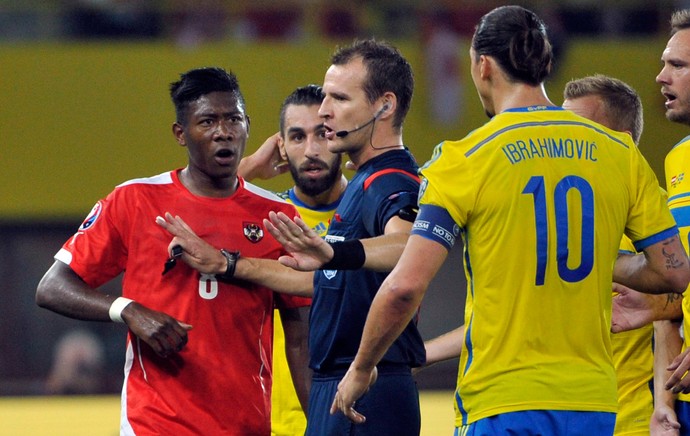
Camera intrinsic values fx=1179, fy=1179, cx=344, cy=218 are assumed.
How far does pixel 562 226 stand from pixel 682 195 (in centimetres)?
115

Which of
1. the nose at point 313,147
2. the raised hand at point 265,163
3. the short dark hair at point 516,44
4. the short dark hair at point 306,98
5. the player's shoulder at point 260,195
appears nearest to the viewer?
the short dark hair at point 516,44

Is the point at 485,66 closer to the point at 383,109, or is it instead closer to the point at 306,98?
the point at 383,109

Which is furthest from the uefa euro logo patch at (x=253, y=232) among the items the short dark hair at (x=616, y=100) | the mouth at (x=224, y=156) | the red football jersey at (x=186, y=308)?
the short dark hair at (x=616, y=100)

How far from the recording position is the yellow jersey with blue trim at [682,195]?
483 cm

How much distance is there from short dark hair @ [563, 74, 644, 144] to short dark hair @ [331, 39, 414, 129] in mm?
984

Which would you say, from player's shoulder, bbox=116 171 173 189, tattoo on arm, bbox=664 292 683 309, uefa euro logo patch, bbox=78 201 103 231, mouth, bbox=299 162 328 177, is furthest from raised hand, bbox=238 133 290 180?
tattoo on arm, bbox=664 292 683 309

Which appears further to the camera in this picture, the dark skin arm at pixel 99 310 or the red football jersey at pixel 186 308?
the red football jersey at pixel 186 308

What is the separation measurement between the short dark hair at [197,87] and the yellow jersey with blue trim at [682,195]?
1846 mm

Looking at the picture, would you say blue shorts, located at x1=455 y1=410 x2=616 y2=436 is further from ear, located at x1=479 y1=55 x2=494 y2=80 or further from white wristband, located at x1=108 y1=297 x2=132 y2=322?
white wristband, located at x1=108 y1=297 x2=132 y2=322

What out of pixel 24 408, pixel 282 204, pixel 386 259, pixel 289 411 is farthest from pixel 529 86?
pixel 24 408

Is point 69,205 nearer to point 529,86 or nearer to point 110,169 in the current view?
point 110,169

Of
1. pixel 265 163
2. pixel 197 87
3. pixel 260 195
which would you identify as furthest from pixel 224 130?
pixel 265 163

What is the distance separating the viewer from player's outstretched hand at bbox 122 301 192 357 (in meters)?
4.55

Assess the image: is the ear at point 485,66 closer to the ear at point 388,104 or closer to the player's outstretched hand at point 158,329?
the ear at point 388,104
